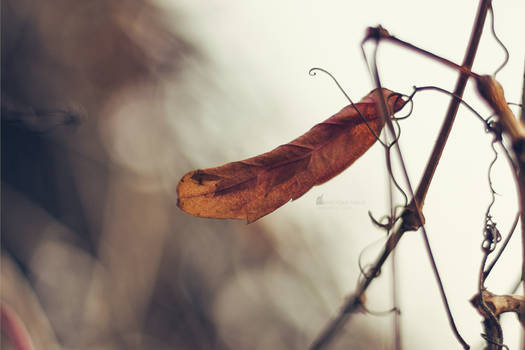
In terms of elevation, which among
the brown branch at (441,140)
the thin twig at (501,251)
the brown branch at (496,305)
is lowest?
the brown branch at (496,305)

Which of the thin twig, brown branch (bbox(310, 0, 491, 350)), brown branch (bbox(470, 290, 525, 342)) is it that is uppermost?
brown branch (bbox(310, 0, 491, 350))

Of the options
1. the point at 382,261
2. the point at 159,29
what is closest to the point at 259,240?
the point at 159,29

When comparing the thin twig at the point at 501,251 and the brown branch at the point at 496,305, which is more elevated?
the thin twig at the point at 501,251

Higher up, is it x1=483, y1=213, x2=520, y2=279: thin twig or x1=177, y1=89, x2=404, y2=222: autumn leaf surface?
x1=177, y1=89, x2=404, y2=222: autumn leaf surface

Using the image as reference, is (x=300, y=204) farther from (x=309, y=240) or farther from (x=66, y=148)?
(x=66, y=148)

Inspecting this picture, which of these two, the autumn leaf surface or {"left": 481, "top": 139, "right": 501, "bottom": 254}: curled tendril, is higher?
the autumn leaf surface

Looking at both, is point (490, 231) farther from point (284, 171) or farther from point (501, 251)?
point (284, 171)

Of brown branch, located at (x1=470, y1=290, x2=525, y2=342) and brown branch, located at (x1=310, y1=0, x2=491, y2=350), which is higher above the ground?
brown branch, located at (x1=310, y1=0, x2=491, y2=350)

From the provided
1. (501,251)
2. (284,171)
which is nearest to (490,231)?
(501,251)
